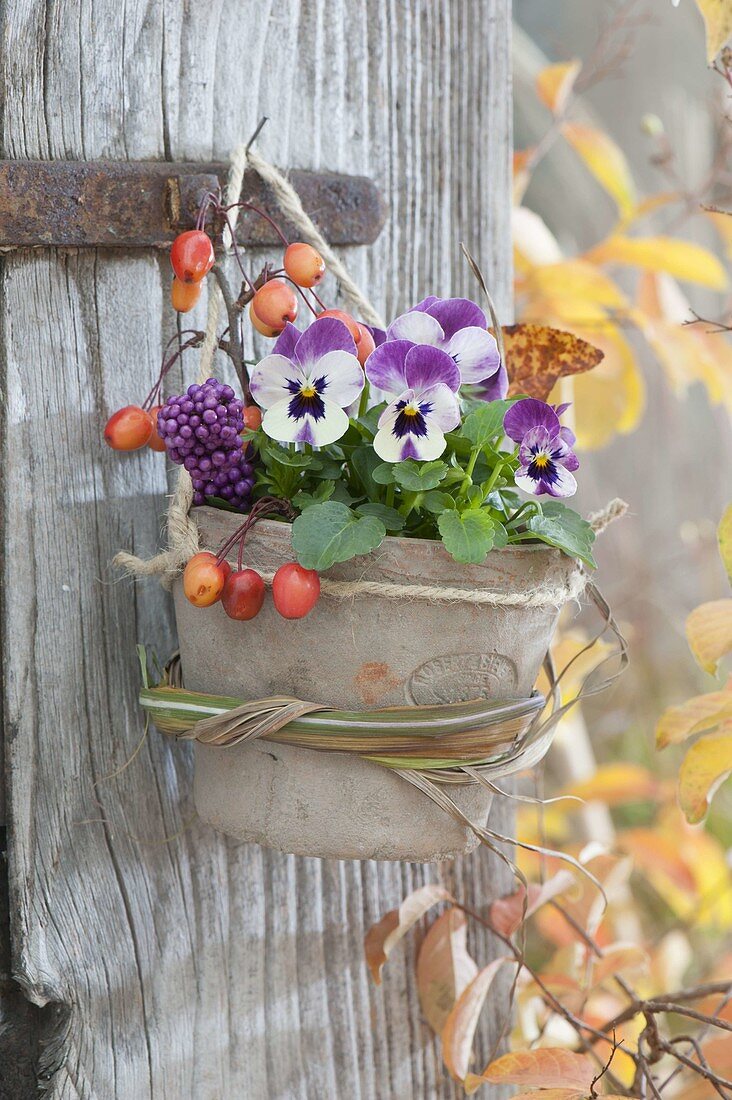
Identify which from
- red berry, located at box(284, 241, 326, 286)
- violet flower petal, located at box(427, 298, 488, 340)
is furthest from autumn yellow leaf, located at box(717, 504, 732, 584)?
red berry, located at box(284, 241, 326, 286)

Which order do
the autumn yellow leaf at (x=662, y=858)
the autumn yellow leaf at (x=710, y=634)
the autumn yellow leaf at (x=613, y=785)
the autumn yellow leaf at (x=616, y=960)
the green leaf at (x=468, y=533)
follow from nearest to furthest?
1. the green leaf at (x=468, y=533)
2. the autumn yellow leaf at (x=710, y=634)
3. the autumn yellow leaf at (x=616, y=960)
4. the autumn yellow leaf at (x=613, y=785)
5. the autumn yellow leaf at (x=662, y=858)

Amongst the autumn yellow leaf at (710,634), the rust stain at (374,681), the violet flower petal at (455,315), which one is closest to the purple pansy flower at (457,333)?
the violet flower petal at (455,315)

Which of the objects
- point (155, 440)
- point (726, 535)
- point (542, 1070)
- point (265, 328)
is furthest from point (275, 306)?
point (542, 1070)

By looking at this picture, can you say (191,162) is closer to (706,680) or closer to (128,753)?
(128,753)

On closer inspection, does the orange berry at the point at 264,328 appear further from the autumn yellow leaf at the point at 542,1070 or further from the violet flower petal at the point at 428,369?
the autumn yellow leaf at the point at 542,1070

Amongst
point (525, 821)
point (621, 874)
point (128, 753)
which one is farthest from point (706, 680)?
point (128, 753)

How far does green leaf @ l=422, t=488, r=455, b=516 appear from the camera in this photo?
669mm

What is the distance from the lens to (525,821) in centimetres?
203

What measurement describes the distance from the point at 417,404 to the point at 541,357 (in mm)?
259

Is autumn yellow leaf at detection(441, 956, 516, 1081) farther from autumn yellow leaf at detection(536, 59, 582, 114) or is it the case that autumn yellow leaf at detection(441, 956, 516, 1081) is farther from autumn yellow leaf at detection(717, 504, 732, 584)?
autumn yellow leaf at detection(536, 59, 582, 114)

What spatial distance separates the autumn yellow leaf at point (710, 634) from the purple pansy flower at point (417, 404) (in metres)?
0.33

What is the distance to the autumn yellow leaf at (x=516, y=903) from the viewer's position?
3.22ft

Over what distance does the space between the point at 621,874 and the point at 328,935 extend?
1.15 ft

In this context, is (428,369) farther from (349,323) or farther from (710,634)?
(710,634)
